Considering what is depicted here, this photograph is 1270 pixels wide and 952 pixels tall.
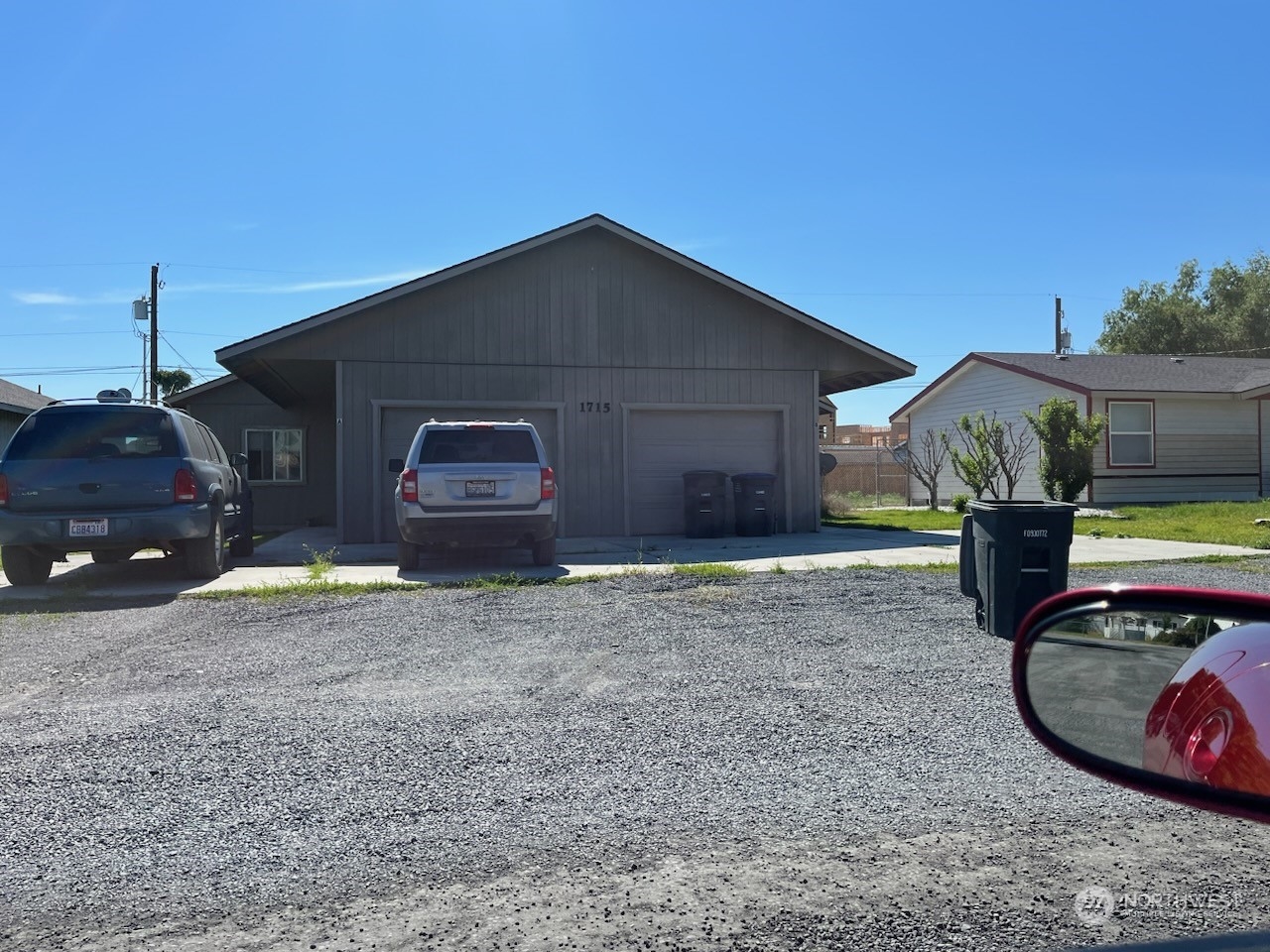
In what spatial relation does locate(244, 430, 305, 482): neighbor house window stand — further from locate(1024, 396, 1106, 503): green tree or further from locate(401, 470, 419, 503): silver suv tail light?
locate(1024, 396, 1106, 503): green tree

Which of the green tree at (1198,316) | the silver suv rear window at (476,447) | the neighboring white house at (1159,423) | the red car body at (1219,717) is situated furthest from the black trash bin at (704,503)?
the green tree at (1198,316)

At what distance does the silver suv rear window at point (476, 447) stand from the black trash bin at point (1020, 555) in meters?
5.75

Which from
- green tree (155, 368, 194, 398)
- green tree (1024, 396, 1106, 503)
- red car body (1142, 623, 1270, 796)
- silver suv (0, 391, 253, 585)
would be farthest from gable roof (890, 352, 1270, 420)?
green tree (155, 368, 194, 398)

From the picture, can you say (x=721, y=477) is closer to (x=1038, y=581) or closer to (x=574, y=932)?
(x=1038, y=581)

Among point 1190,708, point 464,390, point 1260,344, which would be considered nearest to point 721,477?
point 464,390

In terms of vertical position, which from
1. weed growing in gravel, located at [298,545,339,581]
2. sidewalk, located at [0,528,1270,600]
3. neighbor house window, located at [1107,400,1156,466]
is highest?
neighbor house window, located at [1107,400,1156,466]

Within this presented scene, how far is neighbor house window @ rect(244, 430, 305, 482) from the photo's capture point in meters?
23.4

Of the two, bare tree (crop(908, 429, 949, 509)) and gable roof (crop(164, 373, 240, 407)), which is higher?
gable roof (crop(164, 373, 240, 407))

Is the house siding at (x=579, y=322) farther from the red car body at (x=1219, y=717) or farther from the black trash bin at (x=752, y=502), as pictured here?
the red car body at (x=1219, y=717)

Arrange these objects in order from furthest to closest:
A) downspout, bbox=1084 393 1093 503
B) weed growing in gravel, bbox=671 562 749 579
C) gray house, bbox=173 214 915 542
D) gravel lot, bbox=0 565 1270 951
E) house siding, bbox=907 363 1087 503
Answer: house siding, bbox=907 363 1087 503 < downspout, bbox=1084 393 1093 503 < gray house, bbox=173 214 915 542 < weed growing in gravel, bbox=671 562 749 579 < gravel lot, bbox=0 565 1270 951

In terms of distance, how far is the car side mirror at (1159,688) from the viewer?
162cm

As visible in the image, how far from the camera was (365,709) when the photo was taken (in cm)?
548

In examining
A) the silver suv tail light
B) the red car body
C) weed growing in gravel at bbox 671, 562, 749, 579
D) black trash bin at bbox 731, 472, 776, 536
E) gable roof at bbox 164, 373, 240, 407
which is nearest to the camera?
the red car body

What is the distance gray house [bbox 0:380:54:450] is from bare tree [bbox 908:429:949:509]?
24.6 metres
